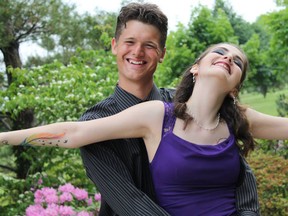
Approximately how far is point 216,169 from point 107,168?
0.38 m

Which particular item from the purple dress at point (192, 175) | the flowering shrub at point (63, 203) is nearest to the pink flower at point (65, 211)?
the flowering shrub at point (63, 203)

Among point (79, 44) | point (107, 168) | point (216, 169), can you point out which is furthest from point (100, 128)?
point (79, 44)

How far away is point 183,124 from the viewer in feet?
5.57

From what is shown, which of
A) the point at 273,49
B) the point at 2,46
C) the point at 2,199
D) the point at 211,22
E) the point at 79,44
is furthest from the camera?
the point at 211,22

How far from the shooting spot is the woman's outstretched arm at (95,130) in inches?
65.4

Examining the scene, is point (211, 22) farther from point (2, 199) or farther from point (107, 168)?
point (107, 168)

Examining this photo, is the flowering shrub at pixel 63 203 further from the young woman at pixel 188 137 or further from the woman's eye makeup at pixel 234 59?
the woman's eye makeup at pixel 234 59

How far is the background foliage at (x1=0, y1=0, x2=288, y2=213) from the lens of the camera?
464 centimetres

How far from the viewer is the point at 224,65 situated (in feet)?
5.69

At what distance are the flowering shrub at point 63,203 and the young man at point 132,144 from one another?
1233 mm

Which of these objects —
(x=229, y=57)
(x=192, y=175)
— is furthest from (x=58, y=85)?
(x=192, y=175)

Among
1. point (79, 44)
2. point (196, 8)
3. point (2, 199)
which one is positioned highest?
point (196, 8)

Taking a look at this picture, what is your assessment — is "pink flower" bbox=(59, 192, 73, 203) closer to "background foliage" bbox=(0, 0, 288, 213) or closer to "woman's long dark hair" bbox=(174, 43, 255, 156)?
"background foliage" bbox=(0, 0, 288, 213)

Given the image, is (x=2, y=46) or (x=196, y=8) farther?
(x=196, y=8)
